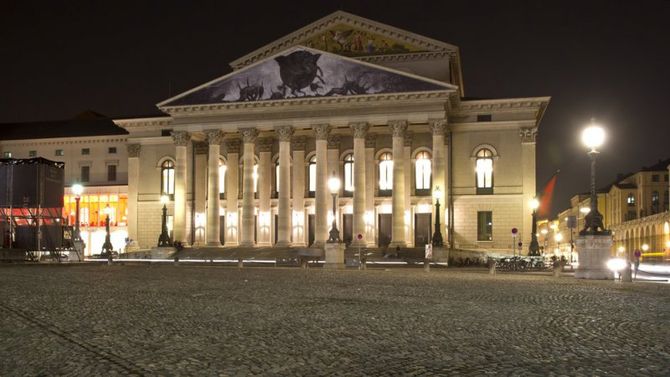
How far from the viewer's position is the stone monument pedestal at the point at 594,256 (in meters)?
27.8

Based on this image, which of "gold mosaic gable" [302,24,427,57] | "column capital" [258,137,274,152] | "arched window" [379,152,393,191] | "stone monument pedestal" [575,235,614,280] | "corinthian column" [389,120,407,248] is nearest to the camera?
"stone monument pedestal" [575,235,614,280]

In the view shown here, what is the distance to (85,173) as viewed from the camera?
77500mm

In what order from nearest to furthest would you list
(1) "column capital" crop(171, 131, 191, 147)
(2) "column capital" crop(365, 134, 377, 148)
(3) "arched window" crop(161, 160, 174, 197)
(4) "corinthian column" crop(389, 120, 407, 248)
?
(4) "corinthian column" crop(389, 120, 407, 248), (1) "column capital" crop(171, 131, 191, 147), (2) "column capital" crop(365, 134, 377, 148), (3) "arched window" crop(161, 160, 174, 197)

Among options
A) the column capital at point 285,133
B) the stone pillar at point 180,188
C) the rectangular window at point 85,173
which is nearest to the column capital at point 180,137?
the stone pillar at point 180,188

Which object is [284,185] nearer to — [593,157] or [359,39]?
[359,39]

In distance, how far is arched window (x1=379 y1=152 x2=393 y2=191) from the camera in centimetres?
6397

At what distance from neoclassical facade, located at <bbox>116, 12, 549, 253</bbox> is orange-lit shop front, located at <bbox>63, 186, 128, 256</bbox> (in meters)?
11.7

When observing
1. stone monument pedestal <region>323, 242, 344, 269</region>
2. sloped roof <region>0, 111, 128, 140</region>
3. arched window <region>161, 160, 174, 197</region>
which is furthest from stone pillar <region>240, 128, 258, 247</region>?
sloped roof <region>0, 111, 128, 140</region>

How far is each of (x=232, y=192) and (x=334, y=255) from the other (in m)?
24.0

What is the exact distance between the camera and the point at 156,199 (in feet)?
229

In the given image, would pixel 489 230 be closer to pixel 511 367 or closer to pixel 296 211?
pixel 296 211

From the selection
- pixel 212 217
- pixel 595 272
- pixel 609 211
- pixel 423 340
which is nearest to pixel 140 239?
pixel 212 217

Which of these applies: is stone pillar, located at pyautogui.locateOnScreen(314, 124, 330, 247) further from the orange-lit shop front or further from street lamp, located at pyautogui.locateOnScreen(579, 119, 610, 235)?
street lamp, located at pyautogui.locateOnScreen(579, 119, 610, 235)

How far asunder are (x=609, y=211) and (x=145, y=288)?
136739 mm
